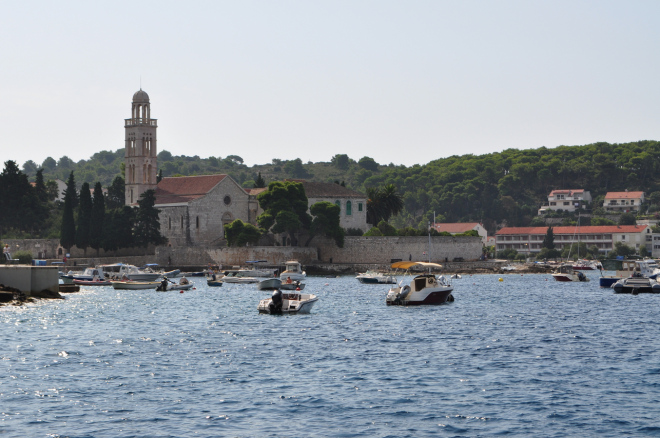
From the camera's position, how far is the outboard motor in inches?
1857

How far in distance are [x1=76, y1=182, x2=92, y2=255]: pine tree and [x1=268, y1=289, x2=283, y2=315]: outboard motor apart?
5899 cm

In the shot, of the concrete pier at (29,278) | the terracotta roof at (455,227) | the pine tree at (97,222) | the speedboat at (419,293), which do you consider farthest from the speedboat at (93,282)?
the terracotta roof at (455,227)

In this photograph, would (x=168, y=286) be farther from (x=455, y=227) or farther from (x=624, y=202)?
(x=624, y=202)

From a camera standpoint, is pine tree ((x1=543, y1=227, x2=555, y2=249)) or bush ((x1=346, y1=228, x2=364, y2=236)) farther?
pine tree ((x1=543, y1=227, x2=555, y2=249))

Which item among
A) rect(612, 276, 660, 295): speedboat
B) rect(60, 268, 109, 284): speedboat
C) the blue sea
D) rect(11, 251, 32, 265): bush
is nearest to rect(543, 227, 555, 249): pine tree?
rect(612, 276, 660, 295): speedboat

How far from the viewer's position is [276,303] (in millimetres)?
47469

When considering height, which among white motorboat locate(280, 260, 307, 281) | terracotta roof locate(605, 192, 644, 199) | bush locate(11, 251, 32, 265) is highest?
terracotta roof locate(605, 192, 644, 199)

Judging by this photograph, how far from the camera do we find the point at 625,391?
1001 inches

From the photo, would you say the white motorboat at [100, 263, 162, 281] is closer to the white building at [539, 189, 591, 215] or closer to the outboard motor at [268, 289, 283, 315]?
the outboard motor at [268, 289, 283, 315]

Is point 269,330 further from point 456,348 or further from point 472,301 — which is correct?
point 472,301

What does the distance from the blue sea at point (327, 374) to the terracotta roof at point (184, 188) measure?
189ft

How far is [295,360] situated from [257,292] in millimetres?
43179

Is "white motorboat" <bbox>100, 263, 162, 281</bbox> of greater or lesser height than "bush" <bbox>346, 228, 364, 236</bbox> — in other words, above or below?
below

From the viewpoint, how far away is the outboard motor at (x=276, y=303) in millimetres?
47156
